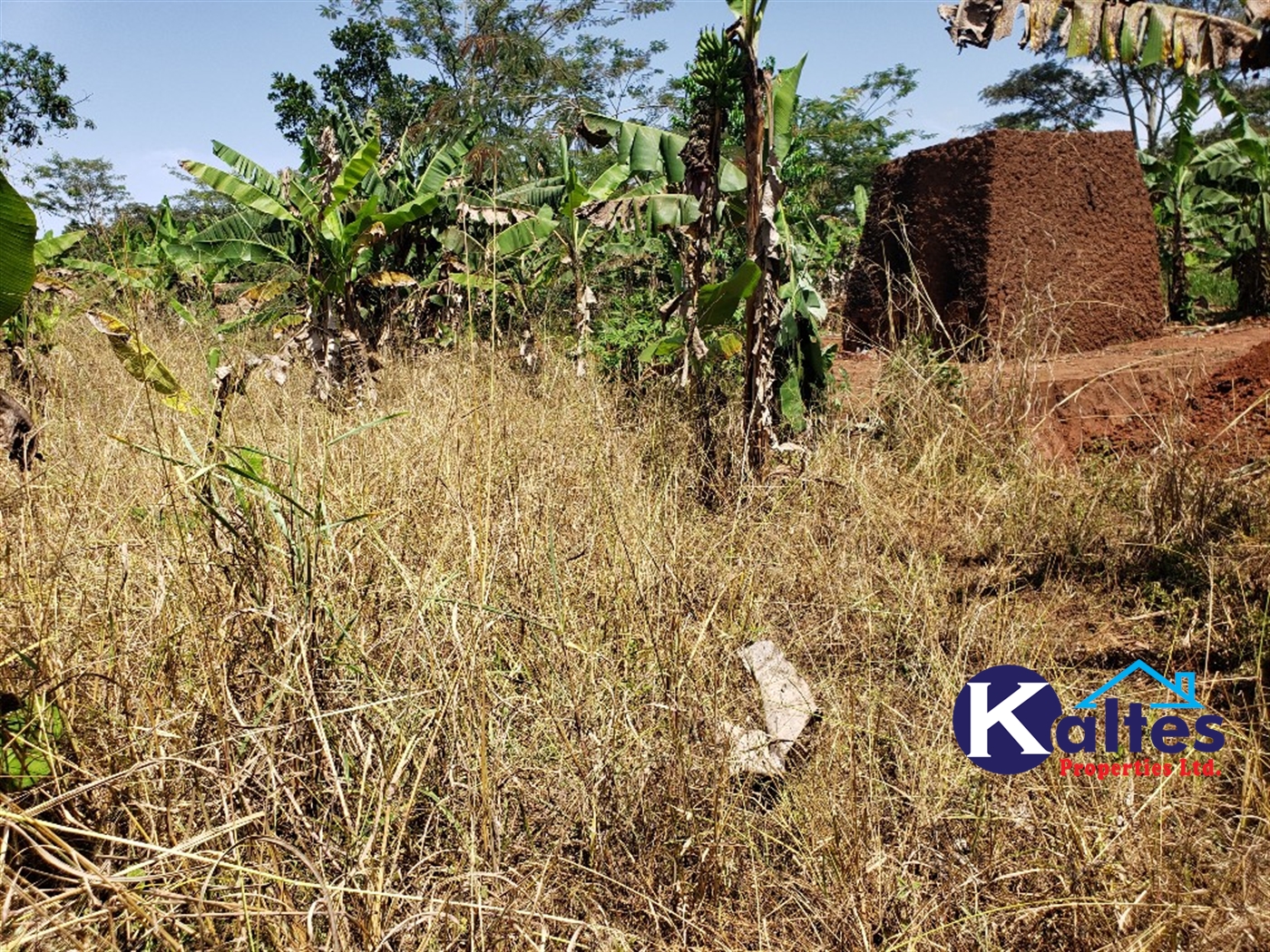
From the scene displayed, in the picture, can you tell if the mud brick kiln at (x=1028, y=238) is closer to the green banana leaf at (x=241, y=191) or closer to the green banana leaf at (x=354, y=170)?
the green banana leaf at (x=354, y=170)

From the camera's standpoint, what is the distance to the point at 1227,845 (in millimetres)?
1750

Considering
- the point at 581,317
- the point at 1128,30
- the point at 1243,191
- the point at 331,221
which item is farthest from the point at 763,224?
the point at 1243,191

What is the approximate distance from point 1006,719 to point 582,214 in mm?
3297

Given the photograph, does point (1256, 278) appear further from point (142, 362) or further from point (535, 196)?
point (142, 362)

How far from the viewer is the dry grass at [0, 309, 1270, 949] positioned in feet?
5.27

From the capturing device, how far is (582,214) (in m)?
4.61

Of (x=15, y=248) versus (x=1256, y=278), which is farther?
(x=1256, y=278)

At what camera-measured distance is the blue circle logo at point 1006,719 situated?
79.5 inches

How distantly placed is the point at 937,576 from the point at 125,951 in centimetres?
228

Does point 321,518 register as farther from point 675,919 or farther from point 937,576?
point 937,576

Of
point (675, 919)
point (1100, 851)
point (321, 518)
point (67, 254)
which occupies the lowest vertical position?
point (675, 919)

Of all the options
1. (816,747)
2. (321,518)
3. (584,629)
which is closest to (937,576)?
(816,747)

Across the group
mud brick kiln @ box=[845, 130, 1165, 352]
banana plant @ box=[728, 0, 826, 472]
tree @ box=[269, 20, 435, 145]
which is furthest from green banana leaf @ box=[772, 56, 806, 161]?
tree @ box=[269, 20, 435, 145]

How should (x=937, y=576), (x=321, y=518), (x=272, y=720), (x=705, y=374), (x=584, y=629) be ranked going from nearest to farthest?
(x=272, y=720) < (x=321, y=518) < (x=584, y=629) < (x=937, y=576) < (x=705, y=374)
